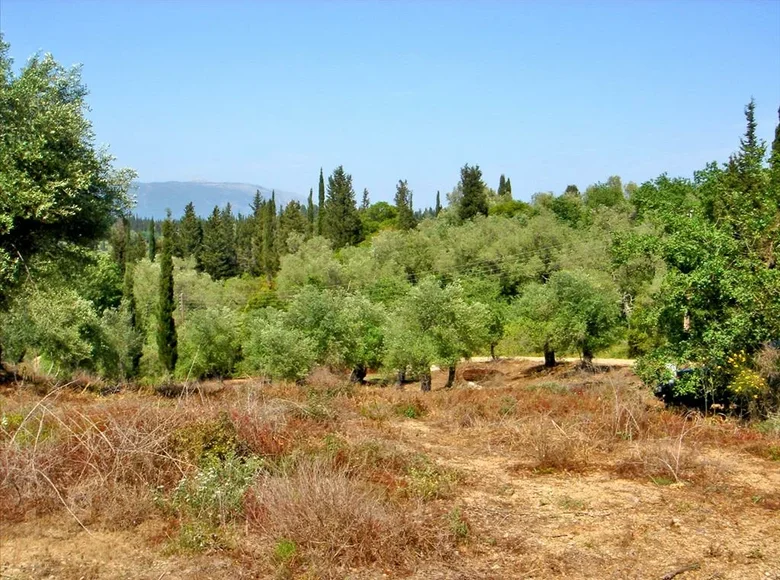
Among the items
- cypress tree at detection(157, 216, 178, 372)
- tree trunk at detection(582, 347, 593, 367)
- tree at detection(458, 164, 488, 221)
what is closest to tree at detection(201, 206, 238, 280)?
tree at detection(458, 164, 488, 221)

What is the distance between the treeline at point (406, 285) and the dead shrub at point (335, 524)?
951 cm

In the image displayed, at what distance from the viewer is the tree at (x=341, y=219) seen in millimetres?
88250

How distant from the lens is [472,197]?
269 ft

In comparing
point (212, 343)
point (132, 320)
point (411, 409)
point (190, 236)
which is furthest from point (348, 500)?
point (190, 236)

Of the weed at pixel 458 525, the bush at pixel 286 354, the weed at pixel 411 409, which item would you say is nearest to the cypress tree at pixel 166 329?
the bush at pixel 286 354

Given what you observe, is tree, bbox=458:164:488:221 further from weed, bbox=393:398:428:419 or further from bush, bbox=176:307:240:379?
weed, bbox=393:398:428:419

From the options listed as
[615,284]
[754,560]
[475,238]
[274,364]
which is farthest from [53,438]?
[475,238]

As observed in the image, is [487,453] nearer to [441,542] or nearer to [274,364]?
[441,542]

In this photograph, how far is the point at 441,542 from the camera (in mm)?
7422

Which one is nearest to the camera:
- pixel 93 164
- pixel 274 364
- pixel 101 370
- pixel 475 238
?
pixel 93 164

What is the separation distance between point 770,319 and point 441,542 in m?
10.7

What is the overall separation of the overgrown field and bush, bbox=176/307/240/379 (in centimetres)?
3519

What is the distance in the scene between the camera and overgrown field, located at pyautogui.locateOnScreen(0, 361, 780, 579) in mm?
7035

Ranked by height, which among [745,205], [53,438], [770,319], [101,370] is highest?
[745,205]
